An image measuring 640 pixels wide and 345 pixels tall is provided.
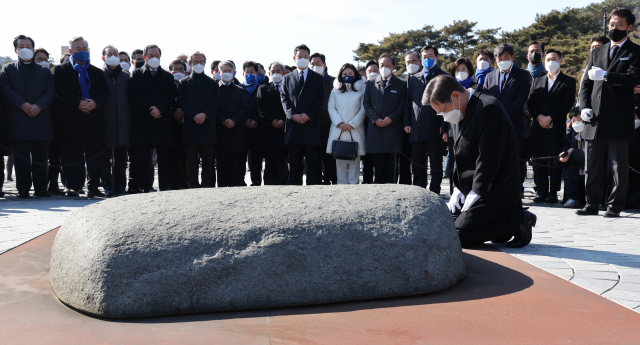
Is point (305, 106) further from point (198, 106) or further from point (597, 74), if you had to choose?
point (597, 74)

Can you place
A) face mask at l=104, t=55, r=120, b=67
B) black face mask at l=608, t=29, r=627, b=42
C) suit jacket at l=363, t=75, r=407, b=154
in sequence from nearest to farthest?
black face mask at l=608, t=29, r=627, b=42 < suit jacket at l=363, t=75, r=407, b=154 < face mask at l=104, t=55, r=120, b=67

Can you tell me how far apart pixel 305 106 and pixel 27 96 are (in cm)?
456

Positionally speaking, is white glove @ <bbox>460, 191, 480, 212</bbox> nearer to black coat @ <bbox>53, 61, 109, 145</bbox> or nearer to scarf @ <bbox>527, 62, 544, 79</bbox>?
scarf @ <bbox>527, 62, 544, 79</bbox>

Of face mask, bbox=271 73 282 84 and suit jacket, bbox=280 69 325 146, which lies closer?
suit jacket, bbox=280 69 325 146

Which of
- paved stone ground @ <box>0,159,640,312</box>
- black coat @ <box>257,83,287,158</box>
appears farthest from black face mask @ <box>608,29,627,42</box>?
black coat @ <box>257,83,287,158</box>

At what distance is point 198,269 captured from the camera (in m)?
3.30

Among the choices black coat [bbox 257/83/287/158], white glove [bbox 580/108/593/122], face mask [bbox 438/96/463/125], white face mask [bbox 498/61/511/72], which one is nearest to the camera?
face mask [bbox 438/96/463/125]

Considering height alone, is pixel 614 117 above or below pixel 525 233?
above

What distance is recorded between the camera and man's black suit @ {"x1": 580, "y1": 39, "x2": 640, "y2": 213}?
278 inches

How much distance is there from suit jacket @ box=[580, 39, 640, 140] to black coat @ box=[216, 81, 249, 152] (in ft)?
18.9

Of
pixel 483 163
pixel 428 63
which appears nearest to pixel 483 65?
pixel 428 63

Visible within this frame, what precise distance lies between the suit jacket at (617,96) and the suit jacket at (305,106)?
421cm

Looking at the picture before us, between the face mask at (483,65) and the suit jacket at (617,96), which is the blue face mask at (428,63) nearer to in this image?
the face mask at (483,65)

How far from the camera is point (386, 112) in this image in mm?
9148
